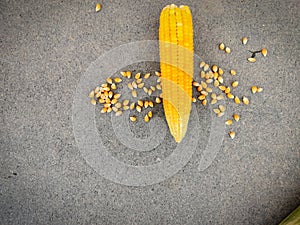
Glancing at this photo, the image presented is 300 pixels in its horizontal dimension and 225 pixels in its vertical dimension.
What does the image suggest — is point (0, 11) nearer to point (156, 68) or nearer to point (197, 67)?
point (156, 68)

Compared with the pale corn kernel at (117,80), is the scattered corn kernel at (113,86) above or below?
below

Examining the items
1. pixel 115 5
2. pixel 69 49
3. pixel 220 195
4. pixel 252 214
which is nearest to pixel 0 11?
pixel 69 49

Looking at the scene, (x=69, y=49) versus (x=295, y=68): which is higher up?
(x=69, y=49)

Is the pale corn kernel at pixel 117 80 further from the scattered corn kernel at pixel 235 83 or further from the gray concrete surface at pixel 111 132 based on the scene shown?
the scattered corn kernel at pixel 235 83

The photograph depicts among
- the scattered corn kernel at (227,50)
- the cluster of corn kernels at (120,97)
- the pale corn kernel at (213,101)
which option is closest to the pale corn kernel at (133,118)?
the cluster of corn kernels at (120,97)

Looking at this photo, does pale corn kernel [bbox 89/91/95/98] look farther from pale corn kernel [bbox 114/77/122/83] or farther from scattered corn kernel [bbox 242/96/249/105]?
scattered corn kernel [bbox 242/96/249/105]

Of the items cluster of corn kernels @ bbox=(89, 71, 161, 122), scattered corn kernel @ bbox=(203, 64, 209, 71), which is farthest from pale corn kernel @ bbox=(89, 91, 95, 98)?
scattered corn kernel @ bbox=(203, 64, 209, 71)
